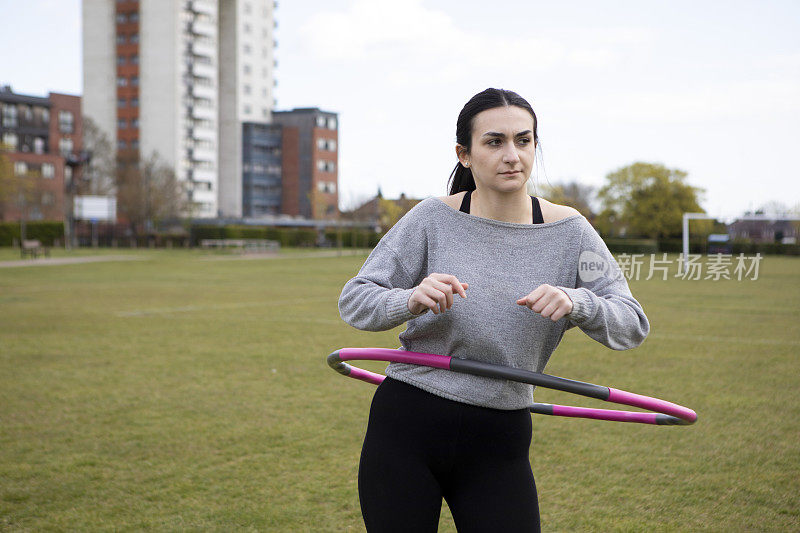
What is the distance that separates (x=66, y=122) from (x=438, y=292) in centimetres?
9070

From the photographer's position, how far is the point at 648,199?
79938mm

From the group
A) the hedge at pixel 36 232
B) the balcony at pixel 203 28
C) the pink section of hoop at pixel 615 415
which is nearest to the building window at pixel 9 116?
the hedge at pixel 36 232

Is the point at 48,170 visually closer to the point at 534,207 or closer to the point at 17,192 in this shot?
the point at 17,192

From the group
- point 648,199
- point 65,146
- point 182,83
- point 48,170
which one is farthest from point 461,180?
point 182,83

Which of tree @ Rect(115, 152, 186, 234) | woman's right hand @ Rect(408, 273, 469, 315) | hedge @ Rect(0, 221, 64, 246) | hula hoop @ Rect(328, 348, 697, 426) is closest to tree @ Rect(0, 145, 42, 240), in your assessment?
hedge @ Rect(0, 221, 64, 246)

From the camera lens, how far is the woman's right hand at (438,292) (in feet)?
7.09

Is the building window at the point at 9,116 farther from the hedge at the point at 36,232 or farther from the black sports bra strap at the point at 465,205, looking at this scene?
the black sports bra strap at the point at 465,205

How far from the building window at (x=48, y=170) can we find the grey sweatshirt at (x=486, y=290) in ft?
276

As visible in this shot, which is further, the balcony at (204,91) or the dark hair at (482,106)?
the balcony at (204,91)

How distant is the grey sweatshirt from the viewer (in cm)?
237

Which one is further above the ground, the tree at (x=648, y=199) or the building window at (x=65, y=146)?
the building window at (x=65, y=146)

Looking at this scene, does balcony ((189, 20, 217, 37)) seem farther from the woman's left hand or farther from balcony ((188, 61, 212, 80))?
the woman's left hand

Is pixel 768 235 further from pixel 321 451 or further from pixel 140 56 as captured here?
pixel 140 56

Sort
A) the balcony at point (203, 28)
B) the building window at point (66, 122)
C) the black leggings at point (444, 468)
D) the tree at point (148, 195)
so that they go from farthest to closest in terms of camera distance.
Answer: the balcony at point (203, 28), the building window at point (66, 122), the tree at point (148, 195), the black leggings at point (444, 468)
